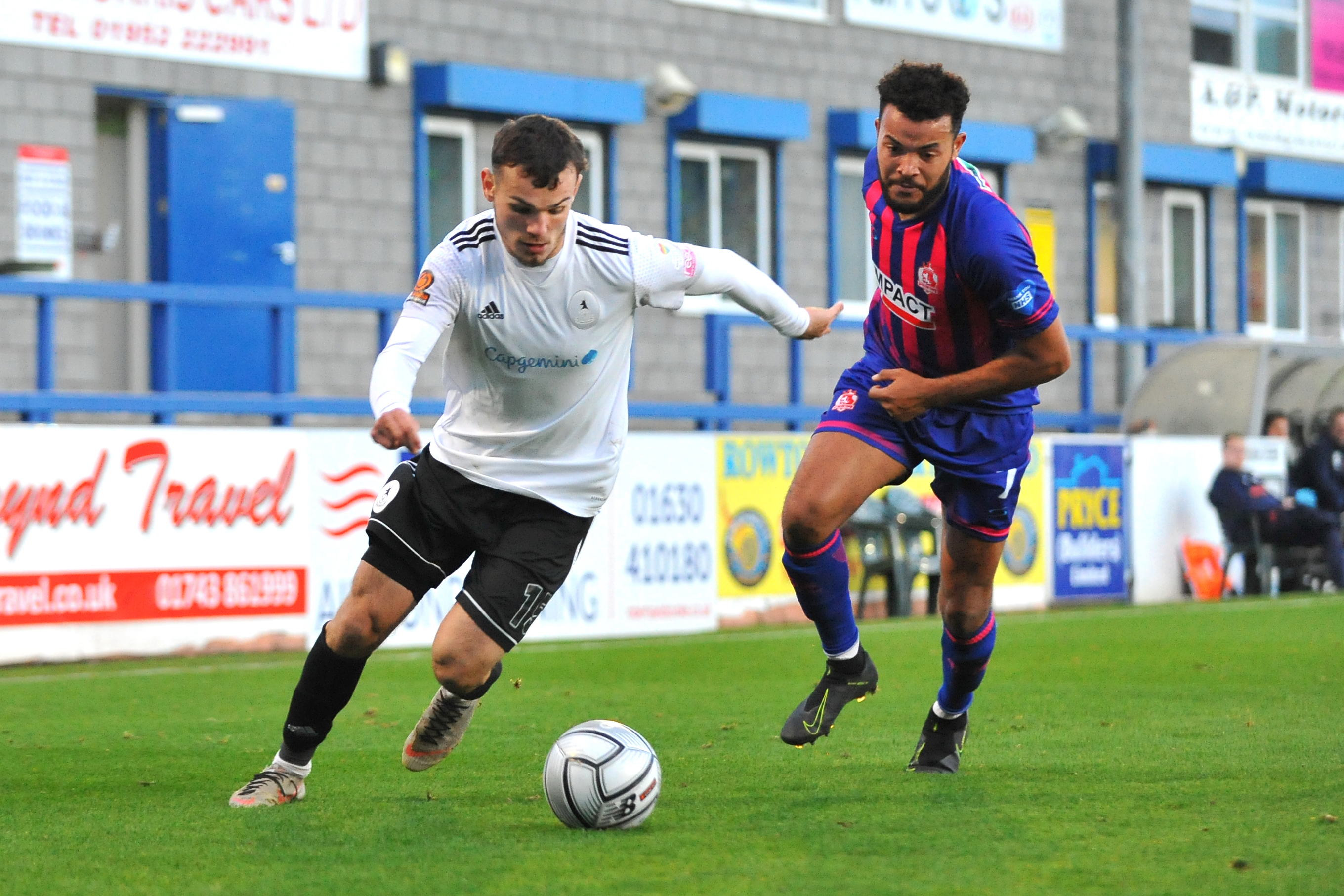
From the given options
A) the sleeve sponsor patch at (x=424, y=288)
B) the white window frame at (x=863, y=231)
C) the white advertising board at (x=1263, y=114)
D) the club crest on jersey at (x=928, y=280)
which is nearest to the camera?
the sleeve sponsor patch at (x=424, y=288)

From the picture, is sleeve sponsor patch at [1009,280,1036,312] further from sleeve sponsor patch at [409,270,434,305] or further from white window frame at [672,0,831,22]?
white window frame at [672,0,831,22]

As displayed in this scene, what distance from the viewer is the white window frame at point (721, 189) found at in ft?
63.7

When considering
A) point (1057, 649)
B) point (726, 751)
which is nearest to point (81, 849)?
point (726, 751)

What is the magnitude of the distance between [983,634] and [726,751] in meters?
1.18

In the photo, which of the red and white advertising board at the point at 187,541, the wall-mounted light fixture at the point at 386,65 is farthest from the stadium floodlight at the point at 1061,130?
the red and white advertising board at the point at 187,541

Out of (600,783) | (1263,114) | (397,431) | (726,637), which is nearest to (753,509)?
(726,637)

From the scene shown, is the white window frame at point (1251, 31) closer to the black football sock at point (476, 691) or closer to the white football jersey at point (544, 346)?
the white football jersey at point (544, 346)

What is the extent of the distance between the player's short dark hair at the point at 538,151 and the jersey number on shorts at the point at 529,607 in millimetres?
1238

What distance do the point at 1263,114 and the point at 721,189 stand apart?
9008mm

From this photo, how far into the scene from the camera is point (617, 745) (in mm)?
5562

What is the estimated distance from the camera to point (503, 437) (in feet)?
19.5

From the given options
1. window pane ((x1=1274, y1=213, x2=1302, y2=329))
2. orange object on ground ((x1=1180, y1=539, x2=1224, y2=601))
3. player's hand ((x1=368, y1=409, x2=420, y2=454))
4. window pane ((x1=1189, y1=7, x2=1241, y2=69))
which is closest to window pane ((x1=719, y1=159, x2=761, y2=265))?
orange object on ground ((x1=1180, y1=539, x2=1224, y2=601))

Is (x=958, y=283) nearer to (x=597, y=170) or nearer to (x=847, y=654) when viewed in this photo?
(x=847, y=654)

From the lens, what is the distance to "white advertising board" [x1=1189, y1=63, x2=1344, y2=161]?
966 inches
